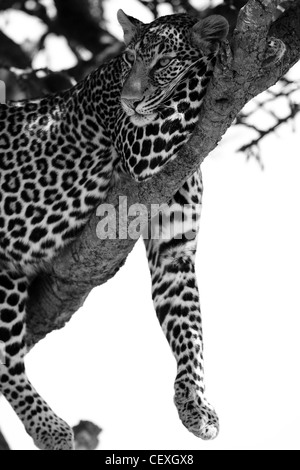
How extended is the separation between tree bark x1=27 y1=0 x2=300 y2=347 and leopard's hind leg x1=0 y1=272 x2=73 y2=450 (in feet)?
0.59

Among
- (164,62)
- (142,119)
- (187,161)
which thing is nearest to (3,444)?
(142,119)

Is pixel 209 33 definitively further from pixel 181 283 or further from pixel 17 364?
pixel 17 364

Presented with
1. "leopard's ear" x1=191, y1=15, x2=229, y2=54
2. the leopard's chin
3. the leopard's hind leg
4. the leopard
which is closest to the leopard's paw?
the leopard

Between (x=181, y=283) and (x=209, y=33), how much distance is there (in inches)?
75.0

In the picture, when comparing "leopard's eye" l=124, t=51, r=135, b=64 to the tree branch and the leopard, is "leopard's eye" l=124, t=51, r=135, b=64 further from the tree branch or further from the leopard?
the tree branch

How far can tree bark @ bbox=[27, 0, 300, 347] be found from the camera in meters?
7.93

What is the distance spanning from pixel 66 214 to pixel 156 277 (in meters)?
0.89

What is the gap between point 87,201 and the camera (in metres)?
9.75

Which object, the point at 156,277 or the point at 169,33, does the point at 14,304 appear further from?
the point at 169,33

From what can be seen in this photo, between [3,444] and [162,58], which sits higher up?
[162,58]

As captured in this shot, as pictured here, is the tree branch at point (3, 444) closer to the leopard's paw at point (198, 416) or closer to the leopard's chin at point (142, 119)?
the leopard's paw at point (198, 416)

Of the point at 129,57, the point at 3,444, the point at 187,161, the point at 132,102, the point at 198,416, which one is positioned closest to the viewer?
the point at 187,161

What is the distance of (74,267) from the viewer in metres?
9.62
